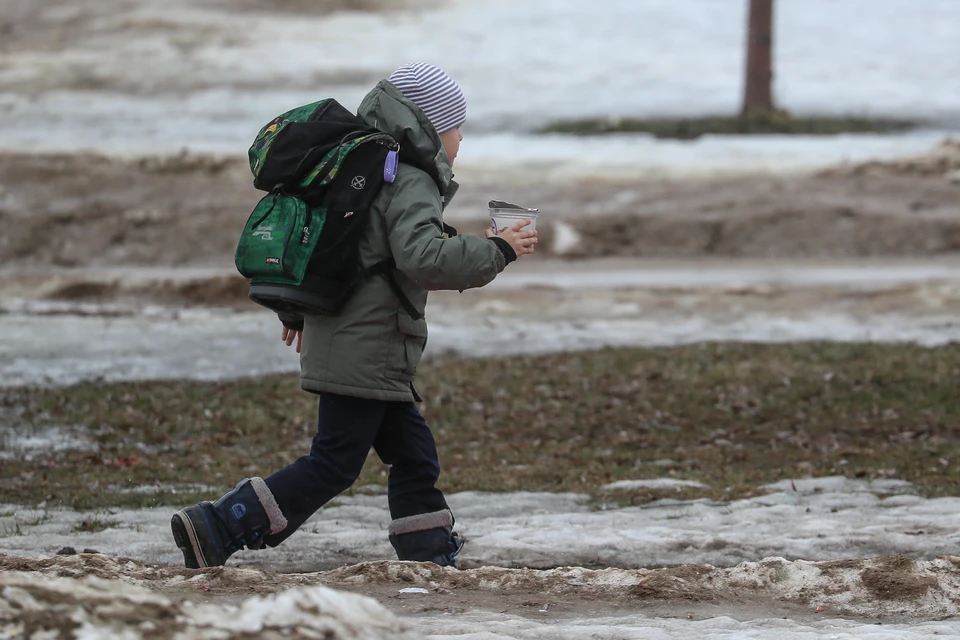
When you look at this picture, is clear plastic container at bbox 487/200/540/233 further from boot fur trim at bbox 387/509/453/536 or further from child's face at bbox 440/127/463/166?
boot fur trim at bbox 387/509/453/536

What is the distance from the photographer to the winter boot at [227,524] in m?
4.60

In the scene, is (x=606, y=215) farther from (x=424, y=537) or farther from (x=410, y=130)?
(x=410, y=130)

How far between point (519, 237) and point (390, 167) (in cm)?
52

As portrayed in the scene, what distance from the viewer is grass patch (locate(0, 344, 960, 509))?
280 inches

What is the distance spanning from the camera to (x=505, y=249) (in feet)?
15.0

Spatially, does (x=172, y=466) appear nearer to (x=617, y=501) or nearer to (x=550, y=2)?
(x=617, y=501)

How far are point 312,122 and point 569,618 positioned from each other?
6.24ft

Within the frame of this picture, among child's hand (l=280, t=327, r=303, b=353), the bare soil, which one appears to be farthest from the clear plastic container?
the bare soil

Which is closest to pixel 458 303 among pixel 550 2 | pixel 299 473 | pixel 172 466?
pixel 172 466

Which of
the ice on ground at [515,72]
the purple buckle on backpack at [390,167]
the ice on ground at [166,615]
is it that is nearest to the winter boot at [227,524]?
the purple buckle on backpack at [390,167]

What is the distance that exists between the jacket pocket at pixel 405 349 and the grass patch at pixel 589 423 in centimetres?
213

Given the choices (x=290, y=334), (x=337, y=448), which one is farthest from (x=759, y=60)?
(x=337, y=448)

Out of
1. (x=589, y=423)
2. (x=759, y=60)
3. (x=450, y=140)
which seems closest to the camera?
(x=450, y=140)

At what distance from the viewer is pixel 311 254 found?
4.43 meters
